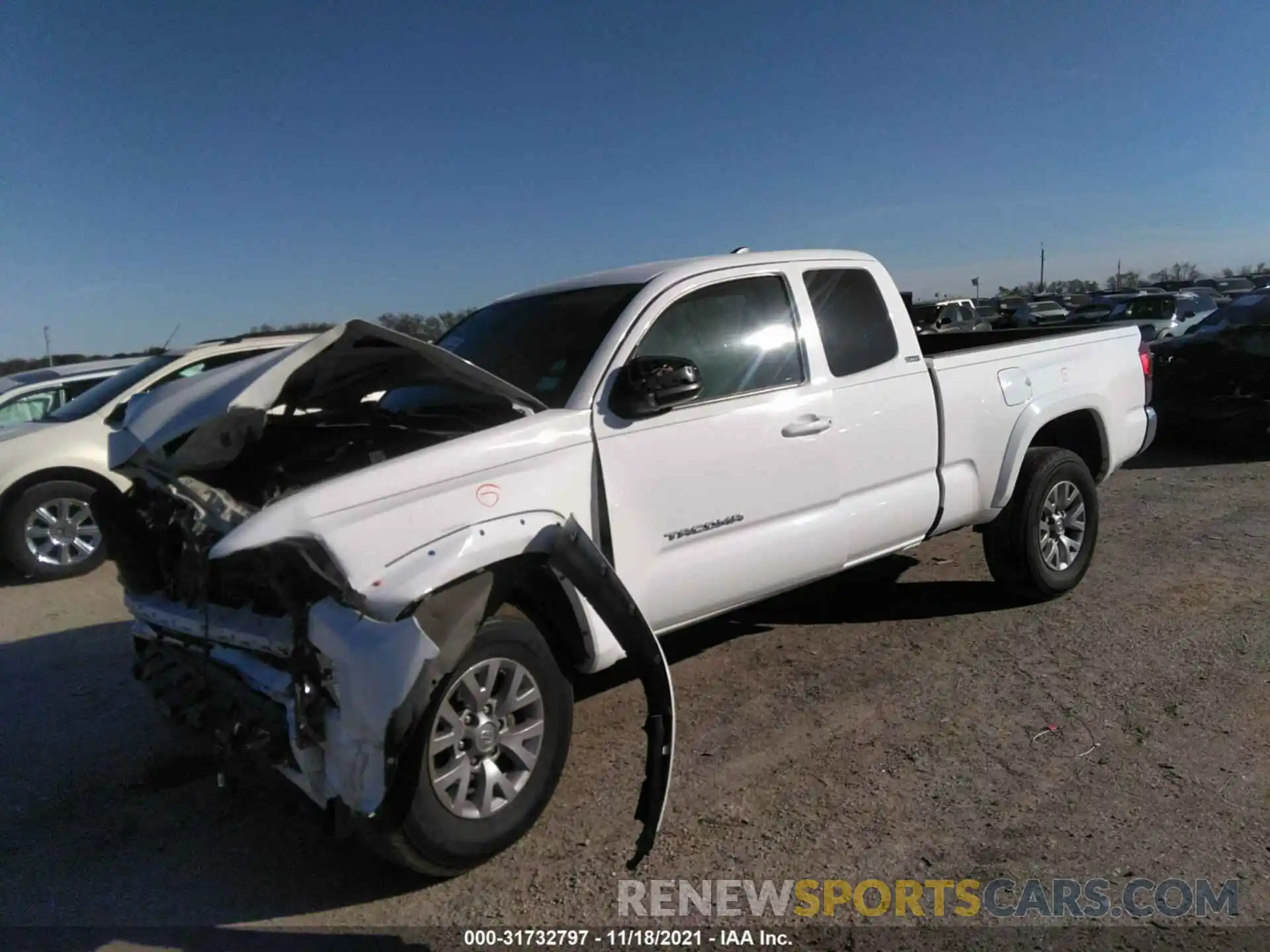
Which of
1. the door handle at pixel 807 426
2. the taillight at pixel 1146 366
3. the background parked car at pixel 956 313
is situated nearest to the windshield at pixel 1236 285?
the background parked car at pixel 956 313

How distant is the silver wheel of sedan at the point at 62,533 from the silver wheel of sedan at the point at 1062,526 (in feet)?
23.3

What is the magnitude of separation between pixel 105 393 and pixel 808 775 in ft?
24.0

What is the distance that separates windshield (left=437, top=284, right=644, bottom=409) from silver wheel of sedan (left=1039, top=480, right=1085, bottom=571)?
2904 millimetres

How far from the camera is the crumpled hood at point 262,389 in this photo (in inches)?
133

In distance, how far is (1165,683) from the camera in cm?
457

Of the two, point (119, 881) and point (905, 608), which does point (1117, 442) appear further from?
point (119, 881)

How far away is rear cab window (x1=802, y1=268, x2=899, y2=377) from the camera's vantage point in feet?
15.8

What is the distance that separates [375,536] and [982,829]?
7.69 feet

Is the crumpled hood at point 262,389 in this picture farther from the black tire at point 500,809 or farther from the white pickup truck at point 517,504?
the black tire at point 500,809

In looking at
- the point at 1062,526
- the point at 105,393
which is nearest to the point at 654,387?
the point at 1062,526

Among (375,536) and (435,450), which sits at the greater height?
(435,450)

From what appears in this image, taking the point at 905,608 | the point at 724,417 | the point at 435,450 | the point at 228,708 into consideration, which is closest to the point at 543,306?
the point at 724,417

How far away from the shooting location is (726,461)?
4188 mm

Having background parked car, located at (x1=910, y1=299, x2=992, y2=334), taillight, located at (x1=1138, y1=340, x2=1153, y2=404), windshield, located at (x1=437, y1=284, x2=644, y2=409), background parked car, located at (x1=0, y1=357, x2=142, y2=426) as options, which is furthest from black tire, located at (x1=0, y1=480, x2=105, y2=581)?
background parked car, located at (x1=910, y1=299, x2=992, y2=334)
